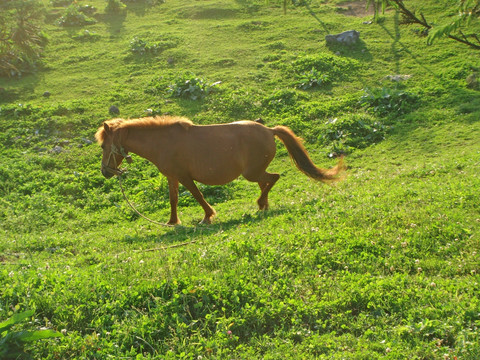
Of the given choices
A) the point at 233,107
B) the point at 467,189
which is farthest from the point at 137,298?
the point at 233,107

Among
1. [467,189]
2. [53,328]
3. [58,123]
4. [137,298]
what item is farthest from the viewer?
[58,123]

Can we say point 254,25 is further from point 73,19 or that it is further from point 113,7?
point 73,19

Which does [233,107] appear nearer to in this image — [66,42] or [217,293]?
[217,293]

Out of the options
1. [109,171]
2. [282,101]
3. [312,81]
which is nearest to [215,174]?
[109,171]

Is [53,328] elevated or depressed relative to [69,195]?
elevated

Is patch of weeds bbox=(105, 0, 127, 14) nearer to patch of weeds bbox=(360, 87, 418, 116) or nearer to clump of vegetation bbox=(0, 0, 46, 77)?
clump of vegetation bbox=(0, 0, 46, 77)

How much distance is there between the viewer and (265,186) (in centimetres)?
988

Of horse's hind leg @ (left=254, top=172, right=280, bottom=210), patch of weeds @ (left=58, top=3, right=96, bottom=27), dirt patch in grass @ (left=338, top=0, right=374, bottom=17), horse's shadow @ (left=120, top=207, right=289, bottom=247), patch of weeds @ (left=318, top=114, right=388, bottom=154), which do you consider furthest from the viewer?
patch of weeds @ (left=58, top=3, right=96, bottom=27)

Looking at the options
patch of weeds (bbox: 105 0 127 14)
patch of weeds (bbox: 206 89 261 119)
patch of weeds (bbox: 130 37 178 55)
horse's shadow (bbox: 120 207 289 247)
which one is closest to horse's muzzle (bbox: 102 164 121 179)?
A: horse's shadow (bbox: 120 207 289 247)

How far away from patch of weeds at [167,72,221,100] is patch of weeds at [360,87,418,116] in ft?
20.5

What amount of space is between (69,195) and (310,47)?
48.4 feet

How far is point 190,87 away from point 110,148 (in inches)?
356

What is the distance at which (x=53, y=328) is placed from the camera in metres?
4.74

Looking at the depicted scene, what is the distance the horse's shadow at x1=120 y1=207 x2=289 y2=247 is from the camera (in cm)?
823
